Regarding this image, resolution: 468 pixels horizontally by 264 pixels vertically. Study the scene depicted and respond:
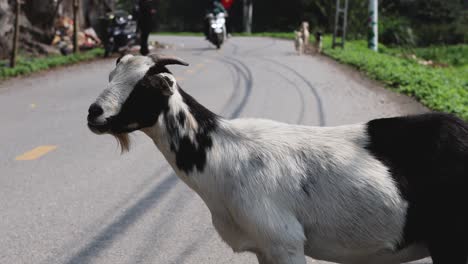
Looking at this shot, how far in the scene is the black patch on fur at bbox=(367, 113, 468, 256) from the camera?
3020 mm

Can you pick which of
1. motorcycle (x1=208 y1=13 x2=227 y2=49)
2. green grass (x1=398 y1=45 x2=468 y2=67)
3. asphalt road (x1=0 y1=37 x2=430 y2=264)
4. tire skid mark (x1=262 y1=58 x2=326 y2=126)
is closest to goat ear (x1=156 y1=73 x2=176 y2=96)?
asphalt road (x1=0 y1=37 x2=430 y2=264)

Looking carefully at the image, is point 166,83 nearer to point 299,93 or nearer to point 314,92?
point 299,93

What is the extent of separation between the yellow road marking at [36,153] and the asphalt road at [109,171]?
0.08 ft

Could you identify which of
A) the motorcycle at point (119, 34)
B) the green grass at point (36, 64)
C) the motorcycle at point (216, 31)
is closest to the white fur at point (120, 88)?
the green grass at point (36, 64)

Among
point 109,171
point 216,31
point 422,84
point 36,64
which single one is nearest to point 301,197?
point 109,171

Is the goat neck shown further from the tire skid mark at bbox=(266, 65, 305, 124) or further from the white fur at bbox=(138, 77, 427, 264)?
the tire skid mark at bbox=(266, 65, 305, 124)

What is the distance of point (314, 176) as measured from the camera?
3166mm

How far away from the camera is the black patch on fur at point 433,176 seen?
3.02 meters

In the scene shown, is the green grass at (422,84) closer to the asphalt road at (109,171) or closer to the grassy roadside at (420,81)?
the grassy roadside at (420,81)

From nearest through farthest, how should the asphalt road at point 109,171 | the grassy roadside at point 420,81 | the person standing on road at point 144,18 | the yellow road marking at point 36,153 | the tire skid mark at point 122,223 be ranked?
the tire skid mark at point 122,223
the asphalt road at point 109,171
the yellow road marking at point 36,153
the grassy roadside at point 420,81
the person standing on road at point 144,18

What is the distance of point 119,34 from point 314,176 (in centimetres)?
1935

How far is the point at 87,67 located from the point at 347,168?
16075 millimetres

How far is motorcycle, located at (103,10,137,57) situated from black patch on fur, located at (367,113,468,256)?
760 inches

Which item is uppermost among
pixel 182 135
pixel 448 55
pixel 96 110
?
pixel 96 110
